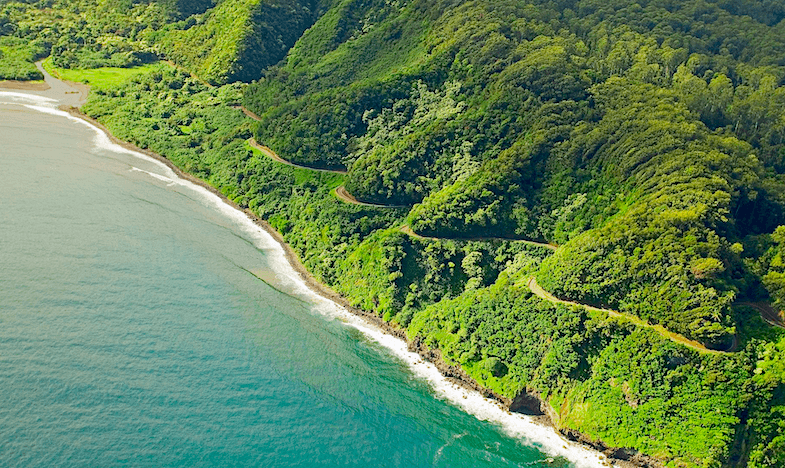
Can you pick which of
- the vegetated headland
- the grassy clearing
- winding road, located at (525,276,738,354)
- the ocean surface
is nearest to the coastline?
the vegetated headland

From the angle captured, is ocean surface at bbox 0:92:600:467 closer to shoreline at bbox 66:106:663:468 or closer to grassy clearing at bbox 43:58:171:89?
shoreline at bbox 66:106:663:468

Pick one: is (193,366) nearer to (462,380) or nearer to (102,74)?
(462,380)

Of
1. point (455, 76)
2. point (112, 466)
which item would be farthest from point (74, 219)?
point (455, 76)

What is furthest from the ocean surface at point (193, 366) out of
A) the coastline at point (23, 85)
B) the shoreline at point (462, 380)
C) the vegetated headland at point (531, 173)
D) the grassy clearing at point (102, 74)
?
the grassy clearing at point (102, 74)

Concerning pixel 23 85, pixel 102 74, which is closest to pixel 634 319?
pixel 102 74

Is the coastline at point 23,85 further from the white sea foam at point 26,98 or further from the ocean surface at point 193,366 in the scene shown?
the ocean surface at point 193,366

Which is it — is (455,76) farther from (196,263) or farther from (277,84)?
(196,263)
